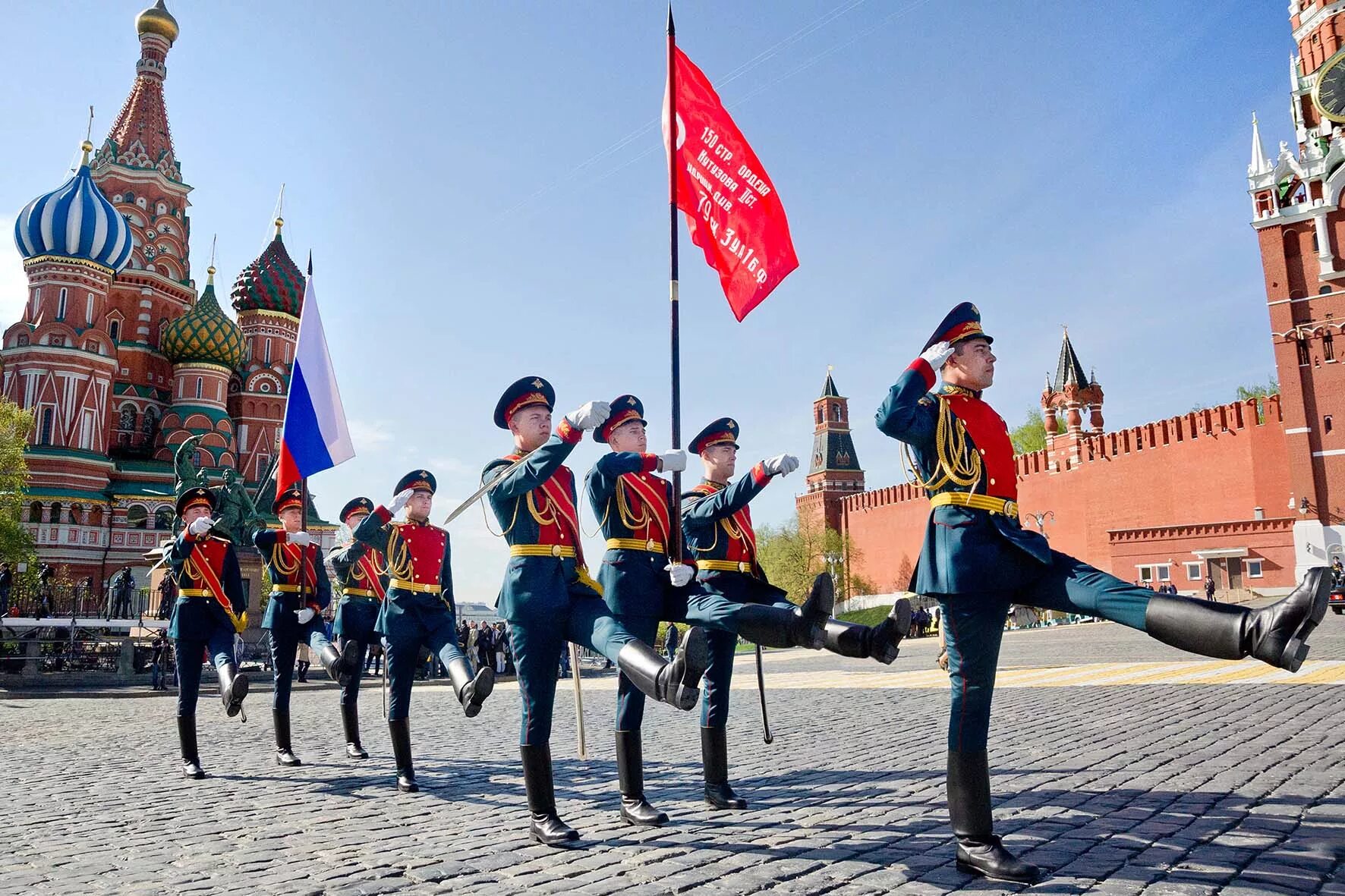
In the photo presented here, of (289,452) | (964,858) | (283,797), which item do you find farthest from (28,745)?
(964,858)

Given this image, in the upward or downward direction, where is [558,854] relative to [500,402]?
downward

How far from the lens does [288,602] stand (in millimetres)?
8375

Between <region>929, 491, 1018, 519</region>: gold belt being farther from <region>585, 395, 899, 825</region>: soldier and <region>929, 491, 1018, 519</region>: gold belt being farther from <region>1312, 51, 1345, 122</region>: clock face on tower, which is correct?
<region>1312, 51, 1345, 122</region>: clock face on tower

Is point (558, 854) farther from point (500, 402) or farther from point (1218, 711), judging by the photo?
point (1218, 711)

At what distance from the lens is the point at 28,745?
9617 millimetres

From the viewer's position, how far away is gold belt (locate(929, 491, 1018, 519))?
12.5 feet

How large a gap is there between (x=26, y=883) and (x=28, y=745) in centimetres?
694

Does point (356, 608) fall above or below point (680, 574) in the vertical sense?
below

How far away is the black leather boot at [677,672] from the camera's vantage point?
3.59 meters

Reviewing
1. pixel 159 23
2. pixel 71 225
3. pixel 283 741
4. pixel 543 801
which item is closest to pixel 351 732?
pixel 283 741

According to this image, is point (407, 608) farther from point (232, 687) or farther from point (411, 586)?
point (232, 687)

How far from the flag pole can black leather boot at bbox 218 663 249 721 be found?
3.97m

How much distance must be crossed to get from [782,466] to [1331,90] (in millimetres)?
52201

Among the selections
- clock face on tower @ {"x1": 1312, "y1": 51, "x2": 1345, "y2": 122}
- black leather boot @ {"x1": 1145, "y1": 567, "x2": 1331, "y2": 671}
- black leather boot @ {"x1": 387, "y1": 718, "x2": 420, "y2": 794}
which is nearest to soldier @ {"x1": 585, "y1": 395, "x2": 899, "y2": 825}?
black leather boot @ {"x1": 1145, "y1": 567, "x2": 1331, "y2": 671}
